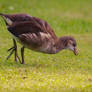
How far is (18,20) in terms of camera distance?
404 inches

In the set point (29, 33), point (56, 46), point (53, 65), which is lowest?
point (53, 65)

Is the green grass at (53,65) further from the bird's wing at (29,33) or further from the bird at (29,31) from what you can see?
the bird's wing at (29,33)

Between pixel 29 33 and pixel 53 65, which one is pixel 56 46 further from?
pixel 29 33

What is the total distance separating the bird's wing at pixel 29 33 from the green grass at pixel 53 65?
0.78 m

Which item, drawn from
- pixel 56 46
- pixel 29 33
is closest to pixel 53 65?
A: pixel 56 46

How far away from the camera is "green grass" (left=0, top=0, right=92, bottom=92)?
8234 mm

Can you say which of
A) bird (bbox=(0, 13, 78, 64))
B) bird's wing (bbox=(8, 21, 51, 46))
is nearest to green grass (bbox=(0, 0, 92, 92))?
bird (bbox=(0, 13, 78, 64))

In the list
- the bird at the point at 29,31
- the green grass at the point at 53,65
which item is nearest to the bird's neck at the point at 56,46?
the bird at the point at 29,31

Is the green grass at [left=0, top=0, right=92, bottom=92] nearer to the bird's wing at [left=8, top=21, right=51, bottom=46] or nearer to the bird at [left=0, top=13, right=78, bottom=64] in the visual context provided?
the bird at [left=0, top=13, right=78, bottom=64]

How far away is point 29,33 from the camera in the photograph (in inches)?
405

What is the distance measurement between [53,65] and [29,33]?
1.47m

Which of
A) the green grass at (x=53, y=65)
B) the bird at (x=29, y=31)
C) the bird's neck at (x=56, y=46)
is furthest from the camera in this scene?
the bird's neck at (x=56, y=46)

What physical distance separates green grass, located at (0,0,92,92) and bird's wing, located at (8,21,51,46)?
2.55ft

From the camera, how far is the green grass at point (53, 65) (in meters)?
8.23
